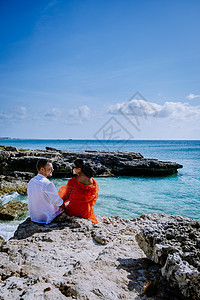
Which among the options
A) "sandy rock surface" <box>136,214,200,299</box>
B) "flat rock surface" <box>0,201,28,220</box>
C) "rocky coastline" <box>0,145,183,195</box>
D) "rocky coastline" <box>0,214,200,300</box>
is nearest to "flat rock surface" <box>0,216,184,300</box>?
"rocky coastline" <box>0,214,200,300</box>

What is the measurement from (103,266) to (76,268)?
390 millimetres

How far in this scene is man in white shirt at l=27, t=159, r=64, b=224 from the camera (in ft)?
15.4

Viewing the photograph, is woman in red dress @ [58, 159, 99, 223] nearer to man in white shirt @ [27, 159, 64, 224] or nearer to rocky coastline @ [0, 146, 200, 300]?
rocky coastline @ [0, 146, 200, 300]

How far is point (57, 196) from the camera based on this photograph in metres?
4.80

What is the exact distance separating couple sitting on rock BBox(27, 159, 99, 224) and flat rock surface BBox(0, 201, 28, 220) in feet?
13.6

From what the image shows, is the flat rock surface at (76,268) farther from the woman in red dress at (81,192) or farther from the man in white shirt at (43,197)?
the woman in red dress at (81,192)

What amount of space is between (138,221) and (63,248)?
9.32 feet

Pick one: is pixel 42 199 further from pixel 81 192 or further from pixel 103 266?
pixel 103 266

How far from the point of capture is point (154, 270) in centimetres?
300

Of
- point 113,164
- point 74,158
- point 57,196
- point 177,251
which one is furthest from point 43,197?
point 74,158

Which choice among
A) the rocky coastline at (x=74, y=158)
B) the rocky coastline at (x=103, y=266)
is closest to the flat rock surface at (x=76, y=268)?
the rocky coastline at (x=103, y=266)

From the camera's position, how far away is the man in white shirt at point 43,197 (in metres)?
4.69

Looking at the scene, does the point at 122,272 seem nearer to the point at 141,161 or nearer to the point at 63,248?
the point at 63,248

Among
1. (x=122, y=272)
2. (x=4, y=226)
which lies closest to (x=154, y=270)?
(x=122, y=272)
